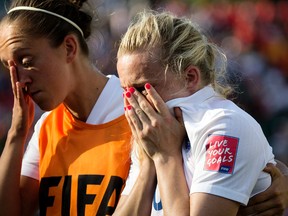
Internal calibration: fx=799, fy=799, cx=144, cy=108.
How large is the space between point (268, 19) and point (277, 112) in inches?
40.0

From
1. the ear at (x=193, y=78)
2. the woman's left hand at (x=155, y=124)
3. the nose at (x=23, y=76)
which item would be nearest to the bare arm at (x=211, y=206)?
the woman's left hand at (x=155, y=124)

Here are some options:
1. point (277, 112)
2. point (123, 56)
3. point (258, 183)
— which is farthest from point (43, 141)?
point (277, 112)

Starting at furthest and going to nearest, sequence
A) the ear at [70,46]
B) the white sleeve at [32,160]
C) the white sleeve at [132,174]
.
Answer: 1. the white sleeve at [32,160]
2. the ear at [70,46]
3. the white sleeve at [132,174]

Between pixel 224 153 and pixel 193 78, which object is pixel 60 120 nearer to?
pixel 193 78

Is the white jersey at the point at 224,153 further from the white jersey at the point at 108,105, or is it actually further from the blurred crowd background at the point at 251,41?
the blurred crowd background at the point at 251,41

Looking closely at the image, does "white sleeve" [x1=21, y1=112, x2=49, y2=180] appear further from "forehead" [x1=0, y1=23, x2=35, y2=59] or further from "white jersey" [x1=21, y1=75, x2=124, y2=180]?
"forehead" [x1=0, y1=23, x2=35, y2=59]

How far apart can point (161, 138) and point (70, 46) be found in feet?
2.79

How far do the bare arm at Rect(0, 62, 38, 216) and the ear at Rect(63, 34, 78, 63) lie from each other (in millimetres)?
267

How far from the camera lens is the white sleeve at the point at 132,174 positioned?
121 inches

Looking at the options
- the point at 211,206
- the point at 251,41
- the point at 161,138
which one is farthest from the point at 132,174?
the point at 251,41

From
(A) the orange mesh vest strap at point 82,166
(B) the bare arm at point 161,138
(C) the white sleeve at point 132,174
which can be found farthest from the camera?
(A) the orange mesh vest strap at point 82,166

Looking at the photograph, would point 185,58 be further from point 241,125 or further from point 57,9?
point 57,9

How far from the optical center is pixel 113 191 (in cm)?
332

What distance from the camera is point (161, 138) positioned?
2.85m
